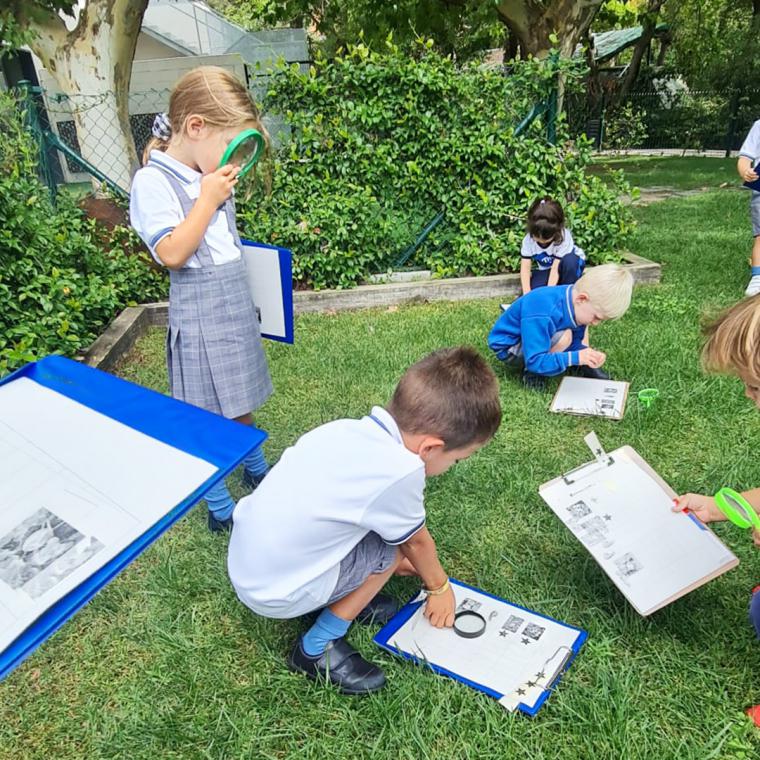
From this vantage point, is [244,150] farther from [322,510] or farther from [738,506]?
[738,506]

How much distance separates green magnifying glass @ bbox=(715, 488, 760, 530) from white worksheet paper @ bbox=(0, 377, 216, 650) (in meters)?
1.18

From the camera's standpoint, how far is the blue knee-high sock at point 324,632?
1.62 meters

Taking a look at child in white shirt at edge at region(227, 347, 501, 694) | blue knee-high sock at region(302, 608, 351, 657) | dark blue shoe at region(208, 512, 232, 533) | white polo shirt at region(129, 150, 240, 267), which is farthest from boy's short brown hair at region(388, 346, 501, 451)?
dark blue shoe at region(208, 512, 232, 533)

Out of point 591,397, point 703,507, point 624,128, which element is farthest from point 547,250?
point 624,128

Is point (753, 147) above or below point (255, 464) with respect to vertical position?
above

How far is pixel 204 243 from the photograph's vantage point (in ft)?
6.43

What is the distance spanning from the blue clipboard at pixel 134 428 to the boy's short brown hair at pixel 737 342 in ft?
3.53

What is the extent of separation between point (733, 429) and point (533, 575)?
4.42ft

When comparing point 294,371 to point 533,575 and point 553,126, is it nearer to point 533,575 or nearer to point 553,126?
point 533,575

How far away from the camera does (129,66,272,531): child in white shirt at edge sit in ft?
5.88

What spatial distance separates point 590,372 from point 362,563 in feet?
7.19

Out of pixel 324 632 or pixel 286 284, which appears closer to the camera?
pixel 324 632

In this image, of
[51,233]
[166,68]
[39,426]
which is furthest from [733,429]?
[166,68]

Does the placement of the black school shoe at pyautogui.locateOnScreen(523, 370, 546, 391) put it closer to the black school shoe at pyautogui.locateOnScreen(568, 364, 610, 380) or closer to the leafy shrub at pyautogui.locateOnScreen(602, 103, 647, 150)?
the black school shoe at pyautogui.locateOnScreen(568, 364, 610, 380)
